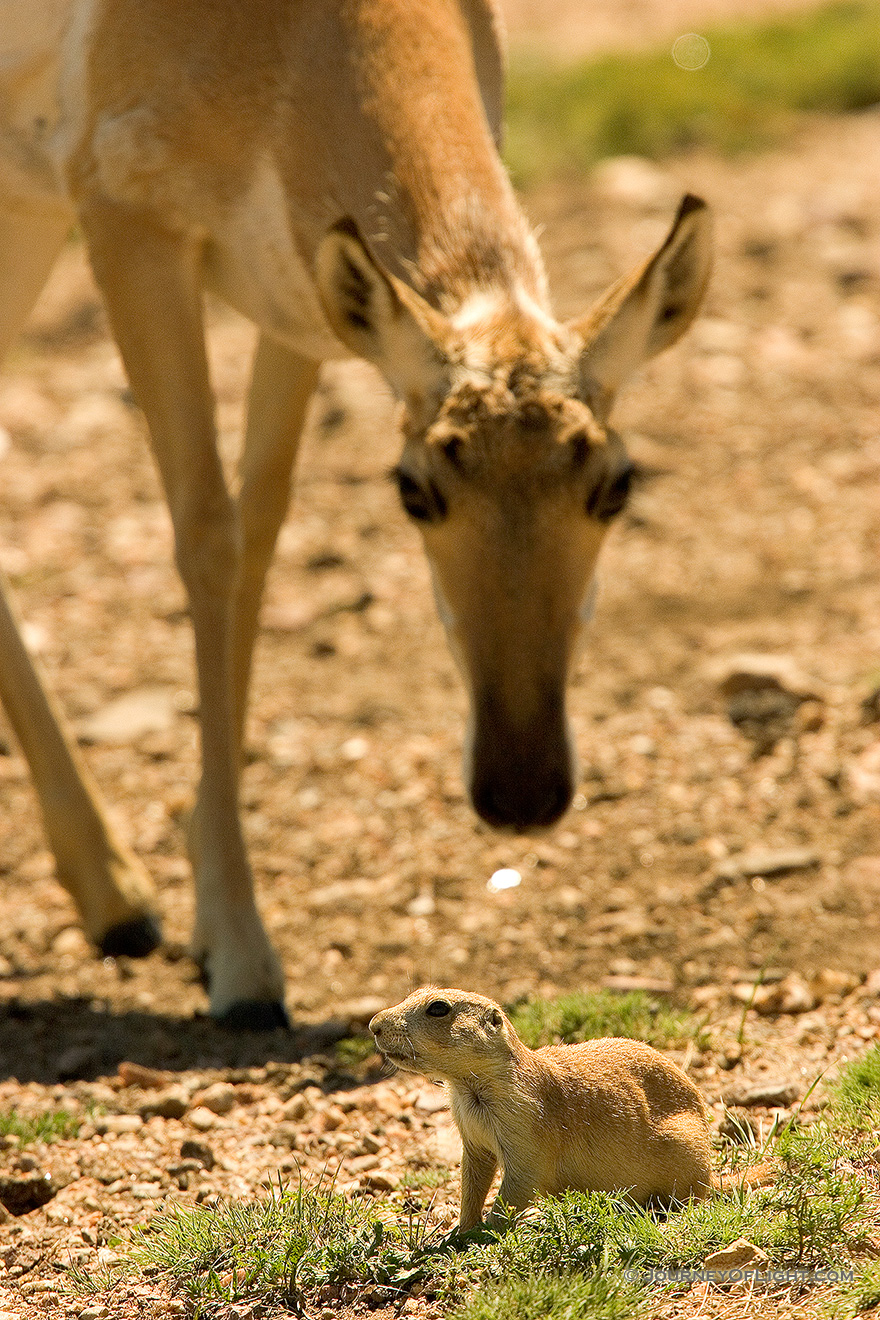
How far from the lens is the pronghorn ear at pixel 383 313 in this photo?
4625 mm

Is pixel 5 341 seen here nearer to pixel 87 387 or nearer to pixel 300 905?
pixel 300 905

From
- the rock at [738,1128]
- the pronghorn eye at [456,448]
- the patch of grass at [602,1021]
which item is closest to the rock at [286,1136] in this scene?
the patch of grass at [602,1021]

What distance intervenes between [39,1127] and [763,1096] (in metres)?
1.91

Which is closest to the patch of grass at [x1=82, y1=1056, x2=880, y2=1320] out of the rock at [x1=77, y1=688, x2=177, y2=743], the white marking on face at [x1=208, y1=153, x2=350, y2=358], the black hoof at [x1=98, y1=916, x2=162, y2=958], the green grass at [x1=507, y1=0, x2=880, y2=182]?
the black hoof at [x1=98, y1=916, x2=162, y2=958]

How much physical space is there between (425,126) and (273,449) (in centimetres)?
151

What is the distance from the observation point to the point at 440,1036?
3.33m

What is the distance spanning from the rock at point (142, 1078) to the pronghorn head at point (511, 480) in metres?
1.22

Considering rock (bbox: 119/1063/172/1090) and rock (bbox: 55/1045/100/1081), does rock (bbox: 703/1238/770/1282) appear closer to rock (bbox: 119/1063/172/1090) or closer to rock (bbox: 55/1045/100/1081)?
rock (bbox: 119/1063/172/1090)

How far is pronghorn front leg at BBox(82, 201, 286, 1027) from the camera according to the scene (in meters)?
5.41

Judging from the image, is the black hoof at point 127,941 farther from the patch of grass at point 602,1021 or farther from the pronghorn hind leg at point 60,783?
the patch of grass at point 602,1021

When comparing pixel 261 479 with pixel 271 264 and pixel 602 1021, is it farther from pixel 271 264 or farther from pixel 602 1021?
pixel 602 1021

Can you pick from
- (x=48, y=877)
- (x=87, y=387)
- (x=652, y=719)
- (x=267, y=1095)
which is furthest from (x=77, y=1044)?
(x=87, y=387)

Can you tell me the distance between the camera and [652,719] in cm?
680

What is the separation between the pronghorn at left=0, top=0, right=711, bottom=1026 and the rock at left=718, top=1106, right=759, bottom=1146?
0.98m
